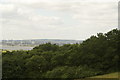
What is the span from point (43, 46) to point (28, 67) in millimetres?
8592

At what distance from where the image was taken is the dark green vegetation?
1914 centimetres

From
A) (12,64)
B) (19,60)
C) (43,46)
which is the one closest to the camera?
(12,64)

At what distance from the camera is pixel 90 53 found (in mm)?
20766

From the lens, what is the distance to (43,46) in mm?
29594

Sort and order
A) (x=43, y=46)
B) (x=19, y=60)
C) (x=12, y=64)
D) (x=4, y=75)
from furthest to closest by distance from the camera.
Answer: (x=43, y=46) → (x=19, y=60) → (x=12, y=64) → (x=4, y=75)

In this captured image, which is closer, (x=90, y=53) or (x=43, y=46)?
(x=90, y=53)

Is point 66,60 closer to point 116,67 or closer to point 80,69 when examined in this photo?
point 80,69

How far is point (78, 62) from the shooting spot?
21.4 metres

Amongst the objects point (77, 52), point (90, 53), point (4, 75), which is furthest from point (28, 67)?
point (90, 53)

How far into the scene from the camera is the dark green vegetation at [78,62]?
62.8 feet

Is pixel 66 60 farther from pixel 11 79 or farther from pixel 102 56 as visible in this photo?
pixel 11 79

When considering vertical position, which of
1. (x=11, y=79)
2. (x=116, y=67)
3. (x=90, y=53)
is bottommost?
(x=11, y=79)

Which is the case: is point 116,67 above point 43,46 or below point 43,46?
below

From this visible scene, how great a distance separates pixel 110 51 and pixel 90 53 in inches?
92.9
